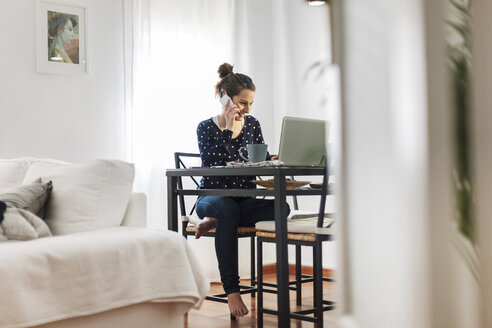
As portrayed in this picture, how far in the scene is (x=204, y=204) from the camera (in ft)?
10.0

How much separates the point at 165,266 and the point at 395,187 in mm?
1731

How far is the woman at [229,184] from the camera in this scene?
292 centimetres

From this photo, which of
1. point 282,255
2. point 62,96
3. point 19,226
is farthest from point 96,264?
point 62,96

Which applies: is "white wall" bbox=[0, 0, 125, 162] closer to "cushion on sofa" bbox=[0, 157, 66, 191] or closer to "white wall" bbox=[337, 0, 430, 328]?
"cushion on sofa" bbox=[0, 157, 66, 191]

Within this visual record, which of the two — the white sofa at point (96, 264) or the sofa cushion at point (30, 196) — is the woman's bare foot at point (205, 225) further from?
the sofa cushion at point (30, 196)

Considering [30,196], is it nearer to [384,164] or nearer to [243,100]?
[243,100]

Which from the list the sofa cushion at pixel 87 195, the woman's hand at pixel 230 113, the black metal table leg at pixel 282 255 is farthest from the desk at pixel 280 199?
the woman's hand at pixel 230 113

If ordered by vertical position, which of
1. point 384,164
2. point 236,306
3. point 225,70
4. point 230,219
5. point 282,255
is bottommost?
point 236,306

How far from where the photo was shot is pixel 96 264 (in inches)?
80.2

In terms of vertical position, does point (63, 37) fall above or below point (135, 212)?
above

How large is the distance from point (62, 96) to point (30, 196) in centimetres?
159

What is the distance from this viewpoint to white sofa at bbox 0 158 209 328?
1.87 m

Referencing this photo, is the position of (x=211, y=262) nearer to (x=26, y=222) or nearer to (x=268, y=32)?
(x=268, y=32)

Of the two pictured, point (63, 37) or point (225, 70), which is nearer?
point (225, 70)
